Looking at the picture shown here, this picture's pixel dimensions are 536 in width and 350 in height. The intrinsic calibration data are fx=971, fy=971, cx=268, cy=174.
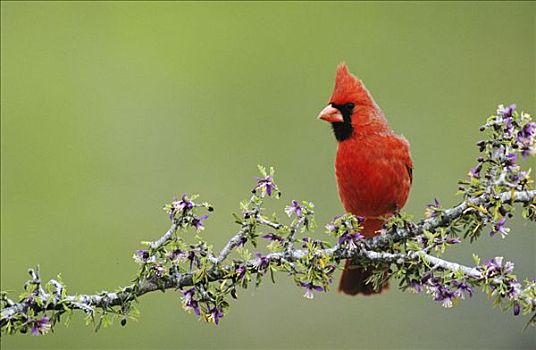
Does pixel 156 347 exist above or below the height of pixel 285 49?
below

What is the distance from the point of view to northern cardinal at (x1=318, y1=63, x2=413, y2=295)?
3.37m

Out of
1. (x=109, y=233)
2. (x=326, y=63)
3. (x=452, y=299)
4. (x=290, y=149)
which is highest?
(x=326, y=63)

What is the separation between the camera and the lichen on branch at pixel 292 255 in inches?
95.3

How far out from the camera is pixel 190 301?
2469mm

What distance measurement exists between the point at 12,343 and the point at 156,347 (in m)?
0.86

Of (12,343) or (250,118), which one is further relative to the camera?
(250,118)

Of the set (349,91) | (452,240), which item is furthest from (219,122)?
(452,240)

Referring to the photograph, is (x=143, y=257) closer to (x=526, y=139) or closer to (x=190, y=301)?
(x=190, y=301)

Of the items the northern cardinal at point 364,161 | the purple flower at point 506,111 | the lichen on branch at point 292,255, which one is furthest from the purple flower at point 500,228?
the northern cardinal at point 364,161

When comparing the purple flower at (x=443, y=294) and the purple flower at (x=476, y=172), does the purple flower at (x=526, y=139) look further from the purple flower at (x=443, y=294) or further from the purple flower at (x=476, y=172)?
the purple flower at (x=443, y=294)

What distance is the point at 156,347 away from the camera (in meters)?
5.86

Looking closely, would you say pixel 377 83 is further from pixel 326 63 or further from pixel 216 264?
pixel 216 264

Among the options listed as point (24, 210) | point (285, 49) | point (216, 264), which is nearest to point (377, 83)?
point (285, 49)

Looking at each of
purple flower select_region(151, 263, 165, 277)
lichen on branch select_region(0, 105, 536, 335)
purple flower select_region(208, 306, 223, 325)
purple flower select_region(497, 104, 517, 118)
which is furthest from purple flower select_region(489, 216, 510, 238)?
purple flower select_region(151, 263, 165, 277)
